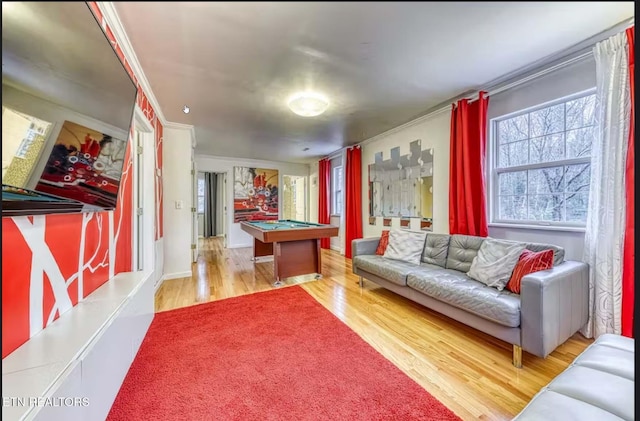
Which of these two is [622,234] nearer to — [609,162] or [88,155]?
[609,162]

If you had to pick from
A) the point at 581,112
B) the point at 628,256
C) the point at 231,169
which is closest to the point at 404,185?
the point at 581,112

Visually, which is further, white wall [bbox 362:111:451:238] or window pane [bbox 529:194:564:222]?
white wall [bbox 362:111:451:238]

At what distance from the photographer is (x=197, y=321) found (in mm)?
2225

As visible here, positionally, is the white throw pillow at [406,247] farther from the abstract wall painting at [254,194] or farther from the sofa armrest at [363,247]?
the abstract wall painting at [254,194]

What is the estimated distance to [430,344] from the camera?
74.1 inches

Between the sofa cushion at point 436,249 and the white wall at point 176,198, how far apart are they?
10.4ft

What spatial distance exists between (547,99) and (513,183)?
0.76m

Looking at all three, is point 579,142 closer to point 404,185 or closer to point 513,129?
point 513,129

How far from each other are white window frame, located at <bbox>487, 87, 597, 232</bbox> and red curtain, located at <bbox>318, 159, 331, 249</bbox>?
3465 mm

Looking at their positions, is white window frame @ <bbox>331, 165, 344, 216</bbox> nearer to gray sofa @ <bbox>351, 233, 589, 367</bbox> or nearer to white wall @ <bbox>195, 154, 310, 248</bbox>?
white wall @ <bbox>195, 154, 310, 248</bbox>

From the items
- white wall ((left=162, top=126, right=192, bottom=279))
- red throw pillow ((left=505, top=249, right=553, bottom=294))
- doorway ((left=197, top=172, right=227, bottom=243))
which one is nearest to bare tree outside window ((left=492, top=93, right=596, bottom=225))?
red throw pillow ((left=505, top=249, right=553, bottom=294))

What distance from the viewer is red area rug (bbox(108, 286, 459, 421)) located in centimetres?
129

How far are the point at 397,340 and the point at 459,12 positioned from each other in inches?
83.1

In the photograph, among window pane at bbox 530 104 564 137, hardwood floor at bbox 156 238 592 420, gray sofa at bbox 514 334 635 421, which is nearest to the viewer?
gray sofa at bbox 514 334 635 421
